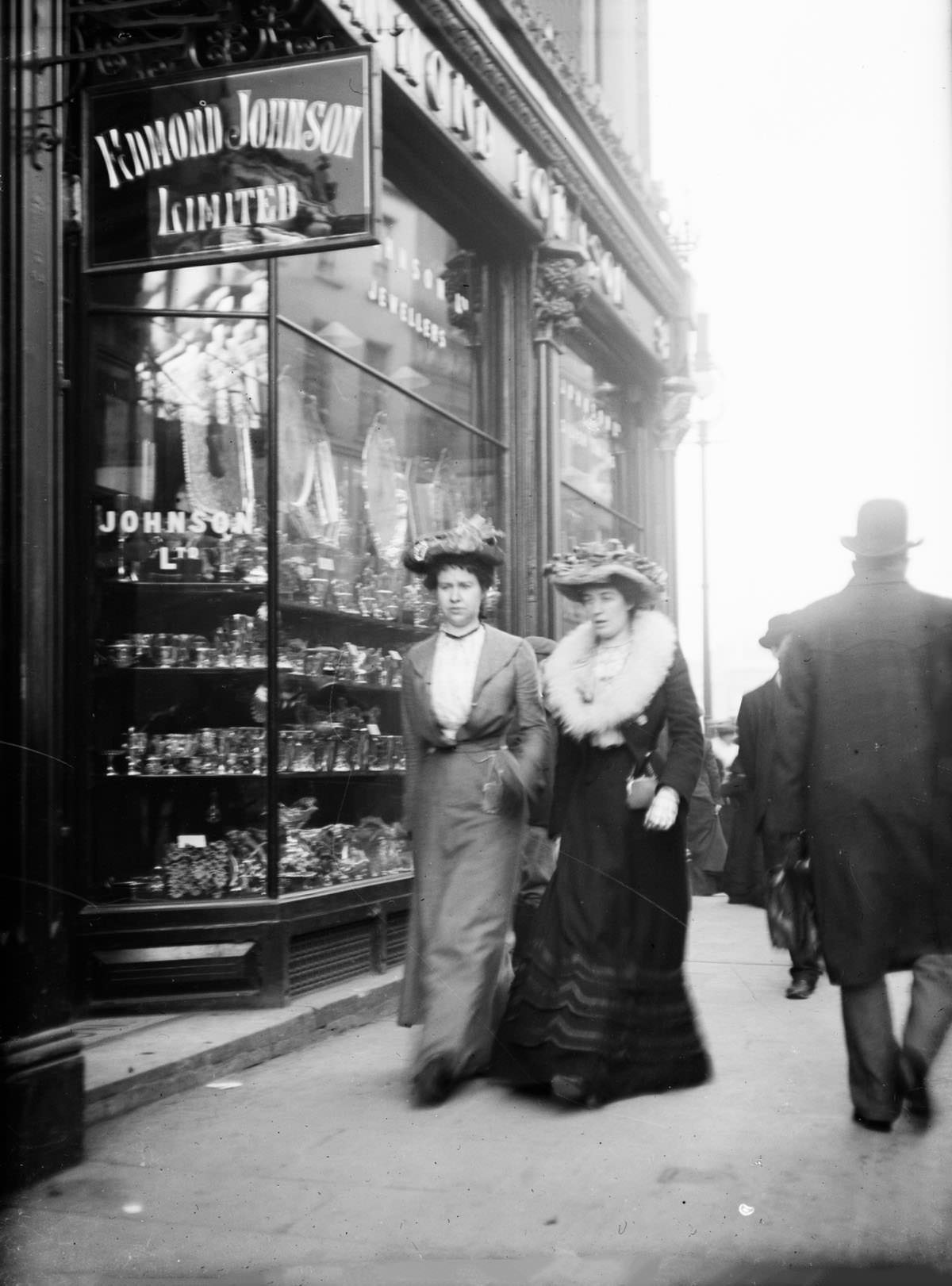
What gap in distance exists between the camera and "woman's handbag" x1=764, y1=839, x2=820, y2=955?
4.78 m

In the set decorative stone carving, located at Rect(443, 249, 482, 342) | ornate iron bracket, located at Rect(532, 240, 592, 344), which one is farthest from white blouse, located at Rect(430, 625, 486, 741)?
ornate iron bracket, located at Rect(532, 240, 592, 344)

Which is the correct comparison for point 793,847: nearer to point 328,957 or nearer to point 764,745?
point 328,957

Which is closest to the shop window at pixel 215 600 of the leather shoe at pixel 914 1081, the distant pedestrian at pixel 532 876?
the distant pedestrian at pixel 532 876

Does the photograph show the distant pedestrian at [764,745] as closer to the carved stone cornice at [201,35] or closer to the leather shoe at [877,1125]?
the leather shoe at [877,1125]

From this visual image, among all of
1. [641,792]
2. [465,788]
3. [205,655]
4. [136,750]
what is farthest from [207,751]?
[641,792]

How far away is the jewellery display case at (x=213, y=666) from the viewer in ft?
21.1

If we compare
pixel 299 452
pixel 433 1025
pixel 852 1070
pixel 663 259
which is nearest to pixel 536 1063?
pixel 433 1025

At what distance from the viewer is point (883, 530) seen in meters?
4.73

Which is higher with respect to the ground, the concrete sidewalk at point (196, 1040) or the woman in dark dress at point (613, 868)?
the woman in dark dress at point (613, 868)

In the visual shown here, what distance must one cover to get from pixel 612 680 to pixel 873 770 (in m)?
1.12

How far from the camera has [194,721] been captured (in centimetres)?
681

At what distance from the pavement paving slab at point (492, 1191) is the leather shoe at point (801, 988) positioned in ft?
4.76

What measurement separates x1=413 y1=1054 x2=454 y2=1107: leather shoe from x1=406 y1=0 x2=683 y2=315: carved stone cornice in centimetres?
590

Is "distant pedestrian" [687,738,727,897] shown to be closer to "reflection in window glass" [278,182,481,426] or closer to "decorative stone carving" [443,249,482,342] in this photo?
"reflection in window glass" [278,182,481,426]
